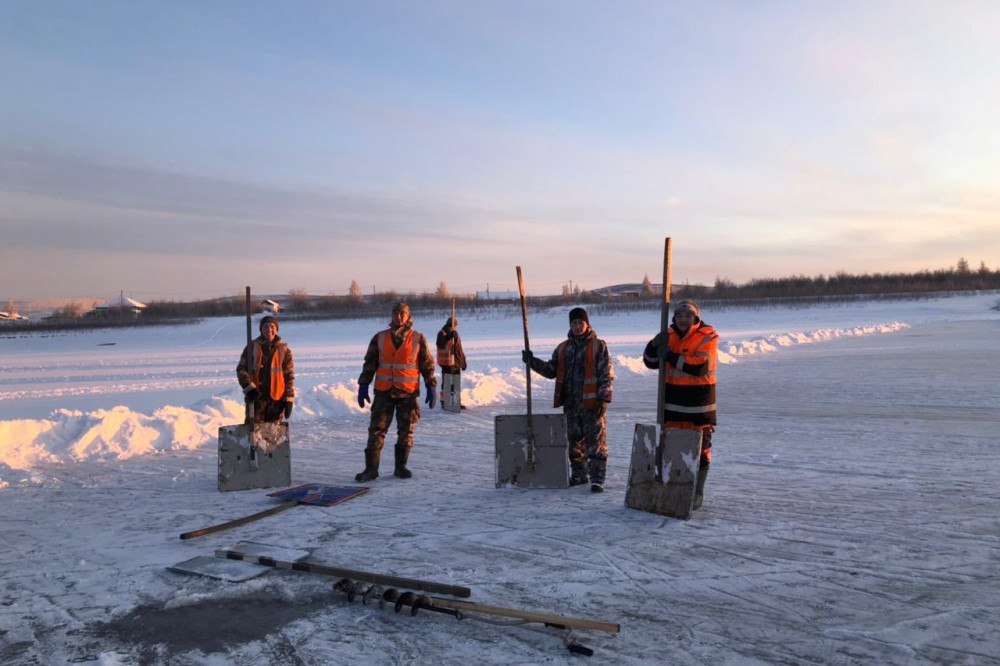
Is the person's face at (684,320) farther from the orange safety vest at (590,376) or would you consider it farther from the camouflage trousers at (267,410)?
the camouflage trousers at (267,410)

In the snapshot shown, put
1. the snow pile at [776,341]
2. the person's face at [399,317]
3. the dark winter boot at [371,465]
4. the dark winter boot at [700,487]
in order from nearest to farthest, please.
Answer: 1. the dark winter boot at [700,487]
2. the dark winter boot at [371,465]
3. the person's face at [399,317]
4. the snow pile at [776,341]

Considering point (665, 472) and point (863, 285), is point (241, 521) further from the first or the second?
point (863, 285)

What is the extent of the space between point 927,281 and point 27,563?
81.6 m

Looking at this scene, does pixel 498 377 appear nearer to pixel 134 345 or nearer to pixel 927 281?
pixel 134 345

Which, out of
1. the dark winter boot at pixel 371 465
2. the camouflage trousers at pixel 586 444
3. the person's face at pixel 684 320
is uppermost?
the person's face at pixel 684 320

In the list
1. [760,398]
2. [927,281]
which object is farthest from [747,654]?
[927,281]

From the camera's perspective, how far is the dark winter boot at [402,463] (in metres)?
7.20

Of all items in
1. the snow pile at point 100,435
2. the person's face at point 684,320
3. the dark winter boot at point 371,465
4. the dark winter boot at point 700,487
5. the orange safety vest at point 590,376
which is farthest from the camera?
the snow pile at point 100,435

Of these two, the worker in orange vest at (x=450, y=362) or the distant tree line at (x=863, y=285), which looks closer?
the worker in orange vest at (x=450, y=362)

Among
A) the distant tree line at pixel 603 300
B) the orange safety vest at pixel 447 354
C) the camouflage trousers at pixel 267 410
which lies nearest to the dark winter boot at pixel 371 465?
the camouflage trousers at pixel 267 410

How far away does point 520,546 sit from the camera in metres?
5.08

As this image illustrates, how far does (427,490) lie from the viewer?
22.1ft

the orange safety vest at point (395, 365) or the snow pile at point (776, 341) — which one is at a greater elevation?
the orange safety vest at point (395, 365)

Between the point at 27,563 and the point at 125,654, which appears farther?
the point at 27,563
